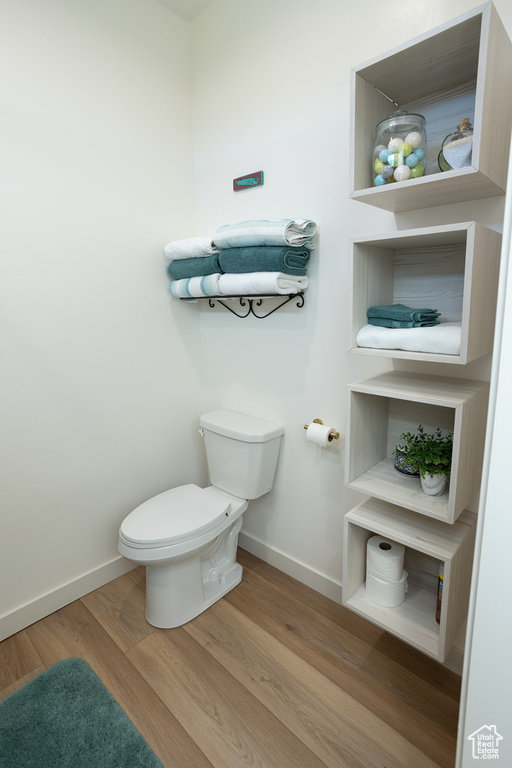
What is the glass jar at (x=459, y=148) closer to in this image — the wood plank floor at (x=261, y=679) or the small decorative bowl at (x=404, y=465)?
the small decorative bowl at (x=404, y=465)

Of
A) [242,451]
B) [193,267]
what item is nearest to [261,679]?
[242,451]

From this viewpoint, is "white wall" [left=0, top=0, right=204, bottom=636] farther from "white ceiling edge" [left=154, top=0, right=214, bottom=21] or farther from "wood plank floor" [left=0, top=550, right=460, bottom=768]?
"wood plank floor" [left=0, top=550, right=460, bottom=768]

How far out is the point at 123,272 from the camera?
181 centimetres

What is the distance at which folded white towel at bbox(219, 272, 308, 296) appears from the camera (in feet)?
4.93

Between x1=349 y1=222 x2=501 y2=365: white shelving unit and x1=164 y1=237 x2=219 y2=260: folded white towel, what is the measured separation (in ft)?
2.46

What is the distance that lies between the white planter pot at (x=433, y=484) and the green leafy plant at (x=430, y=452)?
11 mm

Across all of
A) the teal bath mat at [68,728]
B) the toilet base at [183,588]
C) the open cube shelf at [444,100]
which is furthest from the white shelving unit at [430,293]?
the teal bath mat at [68,728]

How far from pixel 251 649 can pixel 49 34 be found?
2443mm

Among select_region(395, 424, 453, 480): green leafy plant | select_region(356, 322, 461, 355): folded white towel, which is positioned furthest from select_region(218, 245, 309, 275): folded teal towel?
select_region(395, 424, 453, 480): green leafy plant

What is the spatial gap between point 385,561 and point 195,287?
132 centimetres

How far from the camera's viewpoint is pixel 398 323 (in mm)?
1136

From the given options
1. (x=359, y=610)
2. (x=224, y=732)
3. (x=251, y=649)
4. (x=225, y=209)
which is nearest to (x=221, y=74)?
(x=225, y=209)

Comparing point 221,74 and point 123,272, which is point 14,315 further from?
point 221,74

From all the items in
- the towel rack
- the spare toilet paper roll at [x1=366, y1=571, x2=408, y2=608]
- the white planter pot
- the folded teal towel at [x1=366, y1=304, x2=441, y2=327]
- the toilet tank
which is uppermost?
the towel rack
